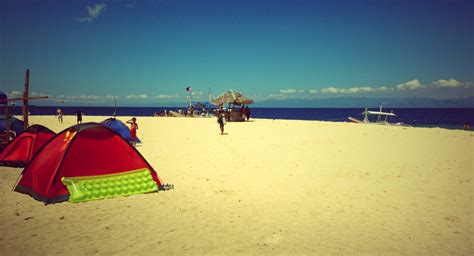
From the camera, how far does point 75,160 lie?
8047 mm

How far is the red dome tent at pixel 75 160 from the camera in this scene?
770 cm

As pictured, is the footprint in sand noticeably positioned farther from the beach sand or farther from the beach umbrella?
the beach umbrella

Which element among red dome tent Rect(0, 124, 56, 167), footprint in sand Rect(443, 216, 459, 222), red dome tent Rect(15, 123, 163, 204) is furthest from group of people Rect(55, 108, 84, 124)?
footprint in sand Rect(443, 216, 459, 222)

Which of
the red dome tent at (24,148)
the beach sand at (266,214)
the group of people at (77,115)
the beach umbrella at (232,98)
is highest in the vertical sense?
the beach umbrella at (232,98)

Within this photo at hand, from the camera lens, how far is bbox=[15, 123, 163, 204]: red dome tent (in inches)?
303

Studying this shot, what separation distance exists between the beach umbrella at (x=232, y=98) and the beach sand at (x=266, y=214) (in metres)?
27.2

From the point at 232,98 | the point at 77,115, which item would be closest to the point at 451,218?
the point at 232,98

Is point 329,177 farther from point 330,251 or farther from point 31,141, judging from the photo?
point 31,141

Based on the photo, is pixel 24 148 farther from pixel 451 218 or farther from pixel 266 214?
pixel 451 218

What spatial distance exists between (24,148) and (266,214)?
10.5 meters

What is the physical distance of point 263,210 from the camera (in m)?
7.15

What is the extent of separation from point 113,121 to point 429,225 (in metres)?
15.5

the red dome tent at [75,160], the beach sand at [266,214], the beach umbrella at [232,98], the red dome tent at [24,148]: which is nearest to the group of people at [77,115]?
the beach umbrella at [232,98]

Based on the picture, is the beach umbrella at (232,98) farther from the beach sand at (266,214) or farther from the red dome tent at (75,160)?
the red dome tent at (75,160)
